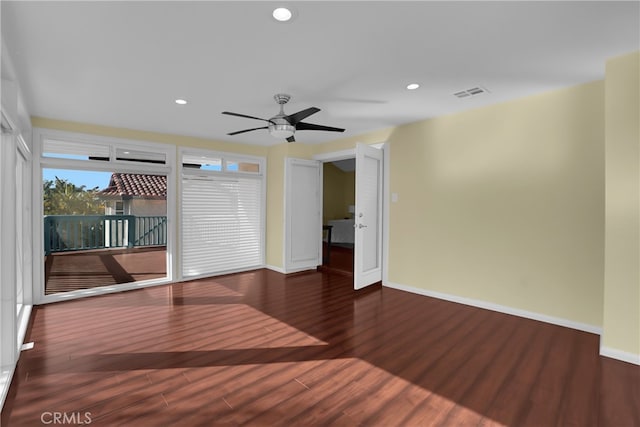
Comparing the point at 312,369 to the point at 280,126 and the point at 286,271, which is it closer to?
the point at 280,126

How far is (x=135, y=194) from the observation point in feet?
17.4

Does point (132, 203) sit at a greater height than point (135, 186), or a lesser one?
lesser

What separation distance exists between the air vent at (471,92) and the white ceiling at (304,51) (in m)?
0.08

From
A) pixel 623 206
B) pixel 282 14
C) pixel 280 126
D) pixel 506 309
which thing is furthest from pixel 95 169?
pixel 623 206

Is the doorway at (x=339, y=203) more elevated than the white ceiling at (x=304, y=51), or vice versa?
the white ceiling at (x=304, y=51)

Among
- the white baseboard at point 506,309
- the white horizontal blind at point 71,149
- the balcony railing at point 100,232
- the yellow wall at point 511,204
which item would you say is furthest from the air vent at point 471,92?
the balcony railing at point 100,232

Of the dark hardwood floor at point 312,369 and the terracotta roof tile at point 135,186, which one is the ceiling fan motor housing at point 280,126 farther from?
the terracotta roof tile at point 135,186

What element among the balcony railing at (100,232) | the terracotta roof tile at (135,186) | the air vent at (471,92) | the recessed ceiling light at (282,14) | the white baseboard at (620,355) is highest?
the air vent at (471,92)

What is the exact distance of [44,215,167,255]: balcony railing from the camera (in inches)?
216

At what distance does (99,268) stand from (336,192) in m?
6.67

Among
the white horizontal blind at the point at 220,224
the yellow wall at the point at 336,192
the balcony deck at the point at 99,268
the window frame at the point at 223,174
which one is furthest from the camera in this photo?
the yellow wall at the point at 336,192

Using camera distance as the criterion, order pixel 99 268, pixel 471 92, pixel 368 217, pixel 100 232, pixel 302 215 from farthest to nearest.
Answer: pixel 100 232 → pixel 302 215 → pixel 99 268 → pixel 368 217 → pixel 471 92

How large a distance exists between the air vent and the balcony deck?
198 inches

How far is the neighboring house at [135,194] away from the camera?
183 inches
